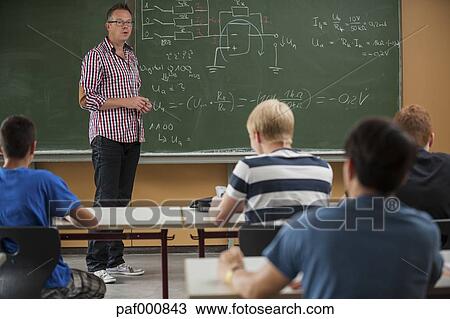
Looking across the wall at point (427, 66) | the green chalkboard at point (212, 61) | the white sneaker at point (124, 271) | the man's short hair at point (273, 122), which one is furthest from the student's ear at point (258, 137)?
the wall at point (427, 66)

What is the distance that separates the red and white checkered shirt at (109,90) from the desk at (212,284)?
2.55 metres

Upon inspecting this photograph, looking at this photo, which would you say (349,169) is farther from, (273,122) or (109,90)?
(109,90)

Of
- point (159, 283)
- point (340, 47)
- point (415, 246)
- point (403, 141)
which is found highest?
point (340, 47)

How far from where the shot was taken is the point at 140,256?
19.3 feet

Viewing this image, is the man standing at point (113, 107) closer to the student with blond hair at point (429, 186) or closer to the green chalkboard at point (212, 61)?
the green chalkboard at point (212, 61)

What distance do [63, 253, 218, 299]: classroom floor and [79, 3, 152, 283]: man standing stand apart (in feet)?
1.07

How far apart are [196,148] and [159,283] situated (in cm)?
115

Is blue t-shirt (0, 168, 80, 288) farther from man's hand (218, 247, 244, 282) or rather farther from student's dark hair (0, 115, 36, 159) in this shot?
man's hand (218, 247, 244, 282)

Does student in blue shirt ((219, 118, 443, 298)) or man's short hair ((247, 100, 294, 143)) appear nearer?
student in blue shirt ((219, 118, 443, 298))

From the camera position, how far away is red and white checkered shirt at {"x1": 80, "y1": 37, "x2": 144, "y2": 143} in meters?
4.55

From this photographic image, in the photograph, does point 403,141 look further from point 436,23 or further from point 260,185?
point 436,23

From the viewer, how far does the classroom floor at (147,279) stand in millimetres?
4602

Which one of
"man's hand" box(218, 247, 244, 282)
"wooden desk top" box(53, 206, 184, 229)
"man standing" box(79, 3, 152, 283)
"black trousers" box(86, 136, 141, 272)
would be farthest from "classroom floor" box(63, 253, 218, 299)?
"man's hand" box(218, 247, 244, 282)

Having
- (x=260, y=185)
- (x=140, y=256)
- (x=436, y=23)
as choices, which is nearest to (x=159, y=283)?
(x=140, y=256)
